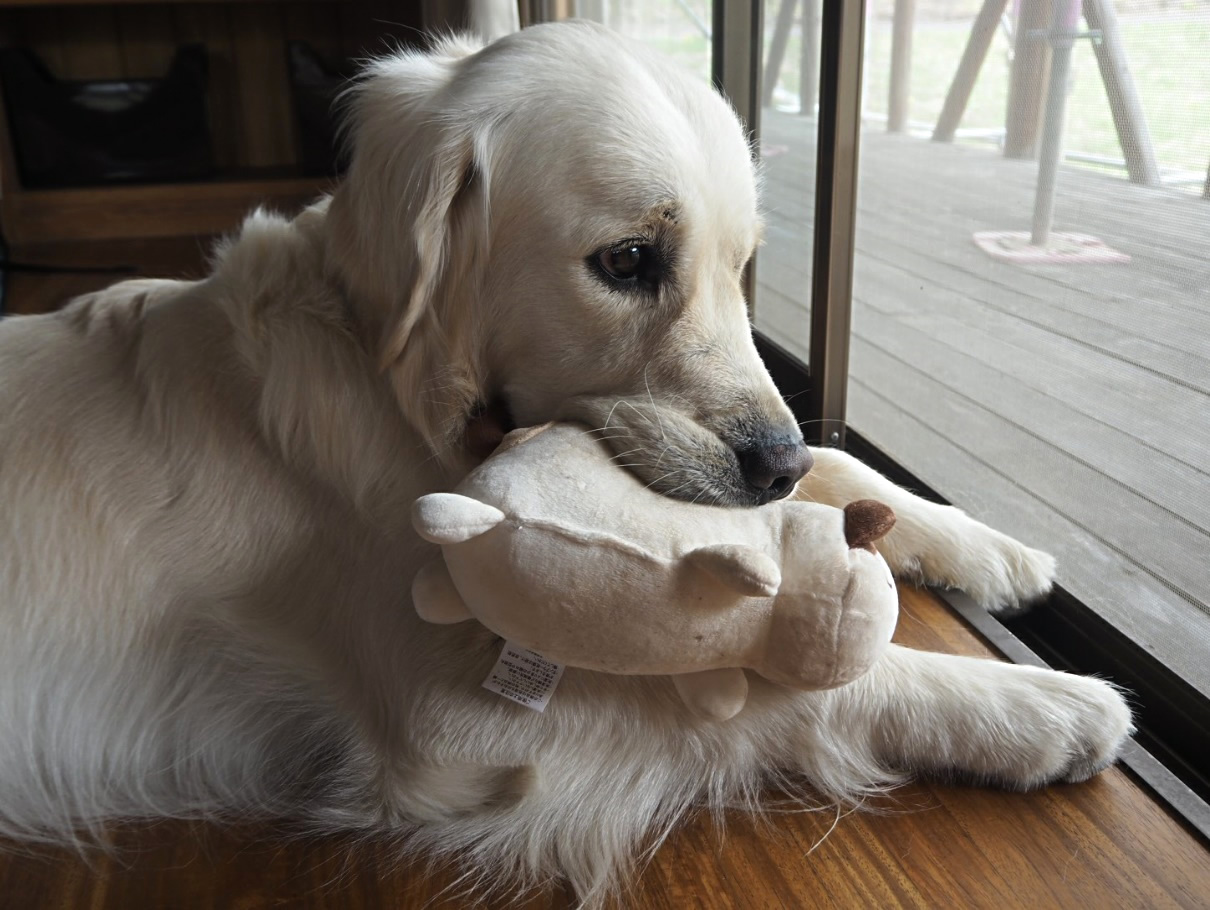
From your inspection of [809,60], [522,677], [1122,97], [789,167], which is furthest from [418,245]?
[789,167]

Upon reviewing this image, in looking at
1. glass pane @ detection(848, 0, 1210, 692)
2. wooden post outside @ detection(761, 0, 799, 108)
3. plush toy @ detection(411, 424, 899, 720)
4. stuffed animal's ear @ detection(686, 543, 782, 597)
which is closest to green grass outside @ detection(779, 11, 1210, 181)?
glass pane @ detection(848, 0, 1210, 692)

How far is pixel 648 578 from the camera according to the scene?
3.42 feet

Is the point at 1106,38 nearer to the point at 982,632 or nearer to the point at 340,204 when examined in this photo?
the point at 982,632

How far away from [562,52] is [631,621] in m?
0.76

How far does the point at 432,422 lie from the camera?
51.4 inches

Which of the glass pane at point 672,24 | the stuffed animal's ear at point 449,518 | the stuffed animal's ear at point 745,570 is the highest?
the glass pane at point 672,24

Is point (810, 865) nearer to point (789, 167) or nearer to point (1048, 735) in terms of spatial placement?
point (1048, 735)

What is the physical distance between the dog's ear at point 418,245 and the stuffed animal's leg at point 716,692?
44 cm

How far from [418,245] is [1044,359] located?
3.74 feet

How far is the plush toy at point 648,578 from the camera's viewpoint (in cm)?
104

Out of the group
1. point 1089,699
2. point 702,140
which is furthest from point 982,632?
point 702,140

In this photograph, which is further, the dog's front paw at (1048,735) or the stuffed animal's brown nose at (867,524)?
the dog's front paw at (1048,735)

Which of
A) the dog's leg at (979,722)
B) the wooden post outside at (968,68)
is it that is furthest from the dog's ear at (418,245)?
the wooden post outside at (968,68)

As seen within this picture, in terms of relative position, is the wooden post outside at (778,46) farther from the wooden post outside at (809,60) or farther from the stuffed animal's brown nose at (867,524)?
the stuffed animal's brown nose at (867,524)
